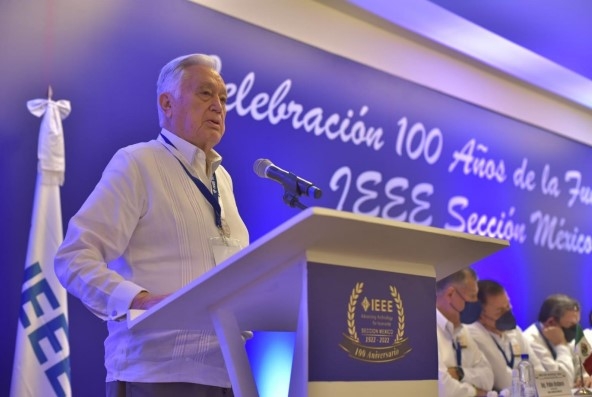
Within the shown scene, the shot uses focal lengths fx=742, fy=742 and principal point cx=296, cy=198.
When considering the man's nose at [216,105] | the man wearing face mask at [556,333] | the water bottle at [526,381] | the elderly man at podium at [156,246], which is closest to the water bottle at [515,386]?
the water bottle at [526,381]

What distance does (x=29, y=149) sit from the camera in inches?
135

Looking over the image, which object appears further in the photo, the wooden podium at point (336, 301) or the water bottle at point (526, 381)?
the water bottle at point (526, 381)

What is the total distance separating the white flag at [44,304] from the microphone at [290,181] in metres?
1.55

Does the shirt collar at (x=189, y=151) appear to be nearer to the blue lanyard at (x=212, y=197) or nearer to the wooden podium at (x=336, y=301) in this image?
the blue lanyard at (x=212, y=197)

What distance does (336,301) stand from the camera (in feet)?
4.08

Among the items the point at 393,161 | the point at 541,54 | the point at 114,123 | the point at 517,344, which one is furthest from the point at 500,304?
the point at 114,123

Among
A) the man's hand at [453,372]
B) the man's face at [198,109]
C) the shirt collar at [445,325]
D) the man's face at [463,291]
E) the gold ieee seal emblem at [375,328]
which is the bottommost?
the man's hand at [453,372]

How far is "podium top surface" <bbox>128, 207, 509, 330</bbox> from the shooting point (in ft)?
3.79

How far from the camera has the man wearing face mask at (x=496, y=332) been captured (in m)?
5.39

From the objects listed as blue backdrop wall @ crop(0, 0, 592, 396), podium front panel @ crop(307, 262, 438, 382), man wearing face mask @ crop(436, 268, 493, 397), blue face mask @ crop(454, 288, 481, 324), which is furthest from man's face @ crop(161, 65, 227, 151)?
blue face mask @ crop(454, 288, 481, 324)

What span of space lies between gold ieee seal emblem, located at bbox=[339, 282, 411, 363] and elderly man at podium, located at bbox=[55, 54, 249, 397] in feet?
1.55

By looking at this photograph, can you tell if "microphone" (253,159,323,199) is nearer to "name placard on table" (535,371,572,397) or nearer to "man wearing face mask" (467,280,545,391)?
"name placard on table" (535,371,572,397)

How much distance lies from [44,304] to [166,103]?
1461 mm

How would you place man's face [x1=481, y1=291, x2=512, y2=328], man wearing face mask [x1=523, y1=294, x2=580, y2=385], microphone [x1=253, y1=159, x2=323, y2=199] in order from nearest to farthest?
microphone [x1=253, y1=159, x2=323, y2=199]
man's face [x1=481, y1=291, x2=512, y2=328]
man wearing face mask [x1=523, y1=294, x2=580, y2=385]
